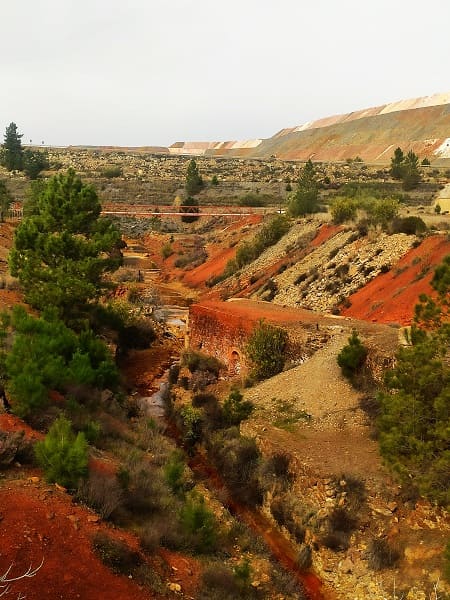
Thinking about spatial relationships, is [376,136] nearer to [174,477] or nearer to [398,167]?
[398,167]

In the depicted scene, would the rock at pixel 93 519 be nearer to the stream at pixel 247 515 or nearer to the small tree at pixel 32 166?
the stream at pixel 247 515

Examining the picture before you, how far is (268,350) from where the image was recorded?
20125mm

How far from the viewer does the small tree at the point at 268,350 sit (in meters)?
20.0

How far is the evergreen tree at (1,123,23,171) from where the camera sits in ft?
263

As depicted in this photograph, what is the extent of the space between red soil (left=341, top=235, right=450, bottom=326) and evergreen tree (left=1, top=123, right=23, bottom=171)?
65933 millimetres

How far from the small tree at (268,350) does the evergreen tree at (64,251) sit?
635cm

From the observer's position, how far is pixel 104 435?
1440 centimetres

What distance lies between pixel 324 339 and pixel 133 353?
10777mm

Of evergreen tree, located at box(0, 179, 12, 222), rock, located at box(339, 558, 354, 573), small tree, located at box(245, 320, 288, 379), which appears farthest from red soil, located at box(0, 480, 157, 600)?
evergreen tree, located at box(0, 179, 12, 222)

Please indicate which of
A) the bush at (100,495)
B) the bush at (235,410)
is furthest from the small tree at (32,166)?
the bush at (100,495)

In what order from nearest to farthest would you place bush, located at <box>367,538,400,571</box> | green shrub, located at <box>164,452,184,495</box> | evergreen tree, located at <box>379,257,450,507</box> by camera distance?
evergreen tree, located at <box>379,257,450,507</box> < bush, located at <box>367,538,400,571</box> < green shrub, located at <box>164,452,184,495</box>

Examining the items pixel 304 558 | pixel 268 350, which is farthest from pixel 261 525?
pixel 268 350

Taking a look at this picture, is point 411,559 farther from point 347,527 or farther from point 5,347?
point 5,347

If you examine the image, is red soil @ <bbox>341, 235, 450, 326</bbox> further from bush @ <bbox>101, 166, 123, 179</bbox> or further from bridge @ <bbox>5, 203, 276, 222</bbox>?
bush @ <bbox>101, 166, 123, 179</bbox>
